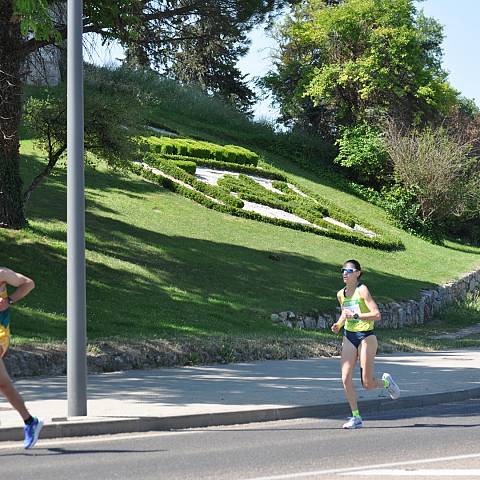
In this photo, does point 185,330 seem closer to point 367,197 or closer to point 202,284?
point 202,284

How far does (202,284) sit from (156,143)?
1934 centimetres

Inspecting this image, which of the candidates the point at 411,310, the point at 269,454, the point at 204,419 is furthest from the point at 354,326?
the point at 411,310

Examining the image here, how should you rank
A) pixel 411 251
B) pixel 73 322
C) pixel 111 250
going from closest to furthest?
pixel 73 322 → pixel 111 250 → pixel 411 251

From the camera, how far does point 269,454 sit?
10.4 m

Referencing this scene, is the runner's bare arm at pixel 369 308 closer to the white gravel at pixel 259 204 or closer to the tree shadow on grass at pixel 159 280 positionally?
the tree shadow on grass at pixel 159 280

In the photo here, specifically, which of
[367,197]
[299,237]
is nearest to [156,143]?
[299,237]

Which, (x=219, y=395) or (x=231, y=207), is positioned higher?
(x=231, y=207)

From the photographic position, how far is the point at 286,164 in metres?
55.8

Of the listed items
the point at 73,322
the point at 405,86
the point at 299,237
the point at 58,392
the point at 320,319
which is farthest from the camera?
the point at 405,86

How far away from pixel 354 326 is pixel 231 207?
1123 inches

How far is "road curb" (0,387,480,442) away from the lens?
11461 mm

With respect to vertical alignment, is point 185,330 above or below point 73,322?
below

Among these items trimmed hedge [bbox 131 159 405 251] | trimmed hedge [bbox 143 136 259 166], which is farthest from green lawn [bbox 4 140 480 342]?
trimmed hedge [bbox 143 136 259 166]

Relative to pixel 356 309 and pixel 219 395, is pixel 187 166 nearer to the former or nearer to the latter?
pixel 219 395
